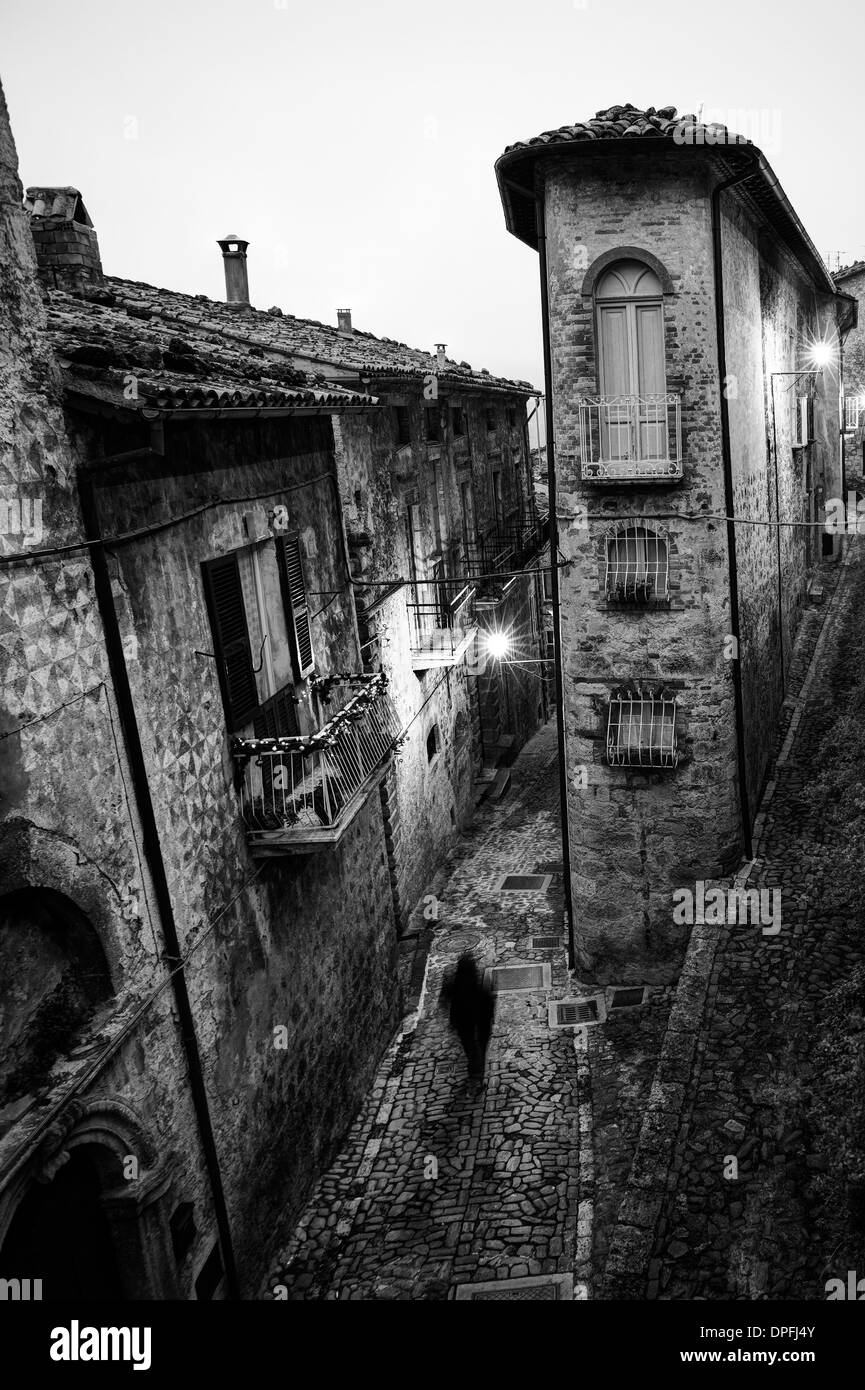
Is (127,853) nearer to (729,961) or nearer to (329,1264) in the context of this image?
(329,1264)

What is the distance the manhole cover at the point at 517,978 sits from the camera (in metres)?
15.2

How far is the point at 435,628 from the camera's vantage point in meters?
20.4

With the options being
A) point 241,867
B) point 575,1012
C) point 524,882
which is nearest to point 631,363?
point 241,867

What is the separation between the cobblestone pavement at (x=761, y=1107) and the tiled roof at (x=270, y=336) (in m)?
9.35

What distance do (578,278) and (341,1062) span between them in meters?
10.5

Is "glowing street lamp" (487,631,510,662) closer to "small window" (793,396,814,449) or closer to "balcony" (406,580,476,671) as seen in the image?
"balcony" (406,580,476,671)

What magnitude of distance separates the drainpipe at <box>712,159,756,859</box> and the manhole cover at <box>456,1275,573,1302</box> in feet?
22.0

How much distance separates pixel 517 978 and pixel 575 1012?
145 cm

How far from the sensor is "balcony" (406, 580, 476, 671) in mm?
19094

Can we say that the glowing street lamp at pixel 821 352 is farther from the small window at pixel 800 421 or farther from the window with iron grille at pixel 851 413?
the window with iron grille at pixel 851 413

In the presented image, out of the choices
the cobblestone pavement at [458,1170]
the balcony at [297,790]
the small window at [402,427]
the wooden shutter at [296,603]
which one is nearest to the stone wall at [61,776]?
the balcony at [297,790]

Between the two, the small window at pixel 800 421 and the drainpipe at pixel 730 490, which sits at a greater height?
the small window at pixel 800 421

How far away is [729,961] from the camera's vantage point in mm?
12195
